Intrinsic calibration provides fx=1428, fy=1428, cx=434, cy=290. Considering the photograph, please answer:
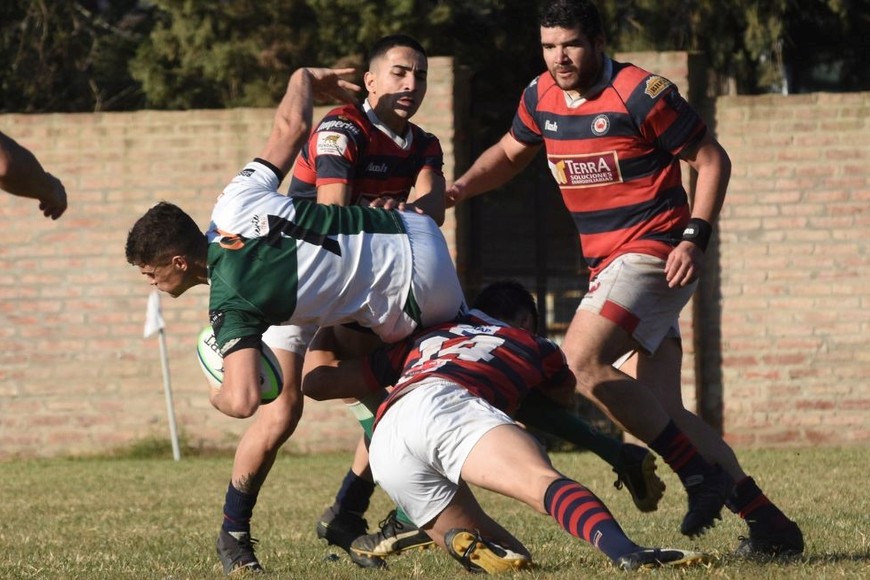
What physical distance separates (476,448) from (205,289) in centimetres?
774

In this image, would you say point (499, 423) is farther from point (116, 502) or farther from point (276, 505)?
point (116, 502)

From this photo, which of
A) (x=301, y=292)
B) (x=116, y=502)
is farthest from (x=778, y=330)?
(x=301, y=292)

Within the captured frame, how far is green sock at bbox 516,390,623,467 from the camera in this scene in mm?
5285

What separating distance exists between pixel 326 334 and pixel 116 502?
3.84 m

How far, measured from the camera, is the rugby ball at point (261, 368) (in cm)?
484

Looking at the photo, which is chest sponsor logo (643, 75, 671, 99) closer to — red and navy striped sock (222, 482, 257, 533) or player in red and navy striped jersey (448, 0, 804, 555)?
player in red and navy striped jersey (448, 0, 804, 555)

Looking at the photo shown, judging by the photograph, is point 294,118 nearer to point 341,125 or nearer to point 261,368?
point 341,125

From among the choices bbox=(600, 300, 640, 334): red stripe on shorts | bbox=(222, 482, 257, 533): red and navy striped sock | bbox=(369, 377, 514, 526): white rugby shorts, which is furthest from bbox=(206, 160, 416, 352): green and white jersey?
bbox=(222, 482, 257, 533): red and navy striped sock

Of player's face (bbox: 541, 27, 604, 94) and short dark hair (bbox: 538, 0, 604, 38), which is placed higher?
short dark hair (bbox: 538, 0, 604, 38)

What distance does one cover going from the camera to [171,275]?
5051 mm

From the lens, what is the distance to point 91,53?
17.3m

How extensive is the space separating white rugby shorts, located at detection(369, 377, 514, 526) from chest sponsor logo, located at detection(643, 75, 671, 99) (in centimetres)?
152

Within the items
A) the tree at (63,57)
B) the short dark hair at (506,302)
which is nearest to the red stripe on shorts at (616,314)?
the short dark hair at (506,302)

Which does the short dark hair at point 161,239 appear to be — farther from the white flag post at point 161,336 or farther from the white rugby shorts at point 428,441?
the white flag post at point 161,336
